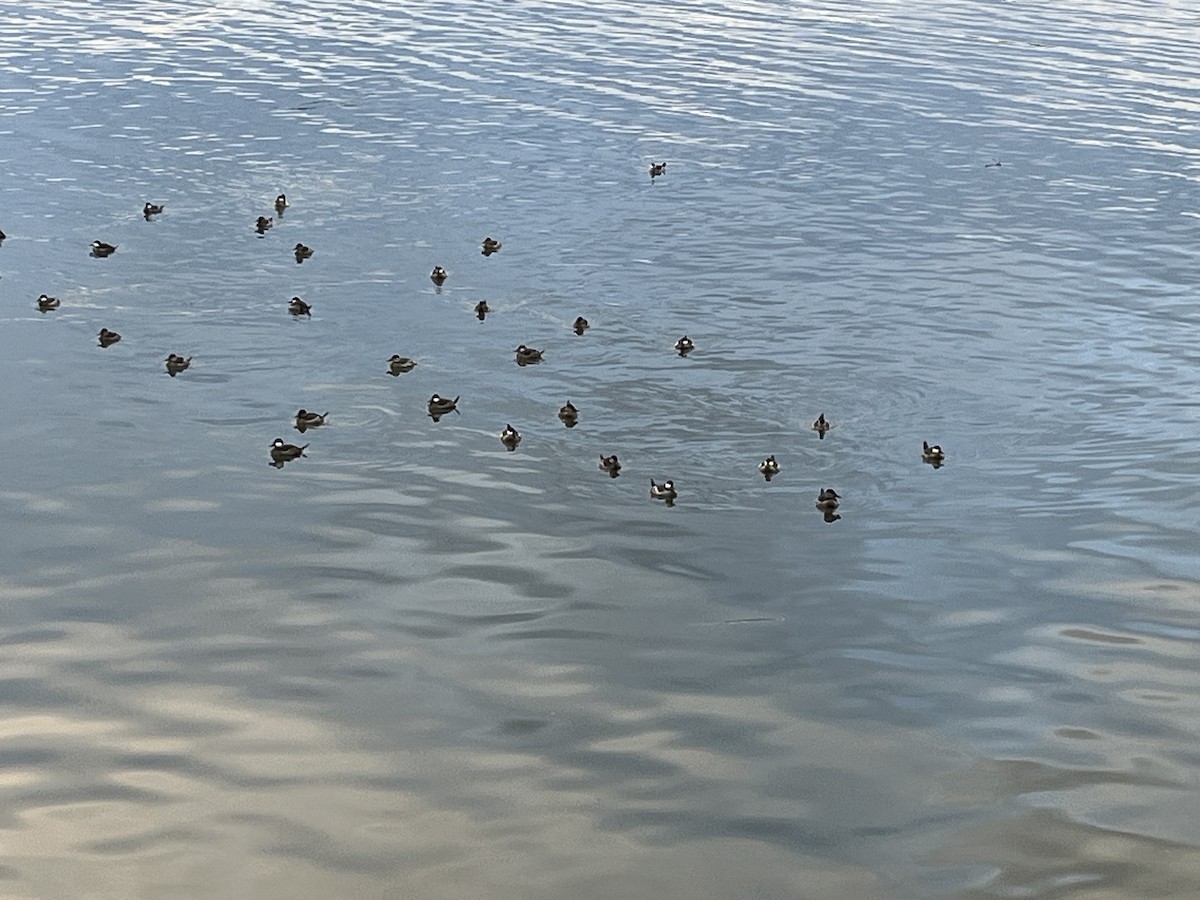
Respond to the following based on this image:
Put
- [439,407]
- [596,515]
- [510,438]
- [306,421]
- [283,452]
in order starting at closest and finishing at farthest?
[596,515]
[283,452]
[510,438]
[306,421]
[439,407]

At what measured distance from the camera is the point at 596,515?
77.9 ft

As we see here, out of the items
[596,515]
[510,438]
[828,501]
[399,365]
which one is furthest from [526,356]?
[828,501]

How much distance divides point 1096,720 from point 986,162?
29243 millimetres

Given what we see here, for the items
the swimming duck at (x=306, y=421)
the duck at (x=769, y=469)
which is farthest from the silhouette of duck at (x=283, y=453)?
the duck at (x=769, y=469)

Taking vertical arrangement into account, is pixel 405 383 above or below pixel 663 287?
below

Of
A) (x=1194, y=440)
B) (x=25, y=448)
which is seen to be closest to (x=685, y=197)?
(x=1194, y=440)

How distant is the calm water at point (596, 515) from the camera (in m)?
16.7

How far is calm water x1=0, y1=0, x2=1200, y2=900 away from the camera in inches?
659

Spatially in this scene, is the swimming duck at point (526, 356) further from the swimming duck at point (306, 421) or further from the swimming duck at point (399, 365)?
the swimming duck at point (306, 421)

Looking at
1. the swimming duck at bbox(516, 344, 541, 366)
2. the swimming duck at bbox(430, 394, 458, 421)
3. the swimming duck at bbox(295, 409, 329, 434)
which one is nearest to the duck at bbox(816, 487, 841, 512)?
the swimming duck at bbox(430, 394, 458, 421)

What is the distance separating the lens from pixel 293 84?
52219 millimetres

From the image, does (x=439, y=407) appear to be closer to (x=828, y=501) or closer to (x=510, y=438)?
(x=510, y=438)

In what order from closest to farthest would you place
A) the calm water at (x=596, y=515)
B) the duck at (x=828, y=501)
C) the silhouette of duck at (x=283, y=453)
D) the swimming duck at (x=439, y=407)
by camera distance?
the calm water at (x=596, y=515) < the duck at (x=828, y=501) < the silhouette of duck at (x=283, y=453) < the swimming duck at (x=439, y=407)

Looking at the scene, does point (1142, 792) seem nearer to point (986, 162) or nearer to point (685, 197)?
point (685, 197)
